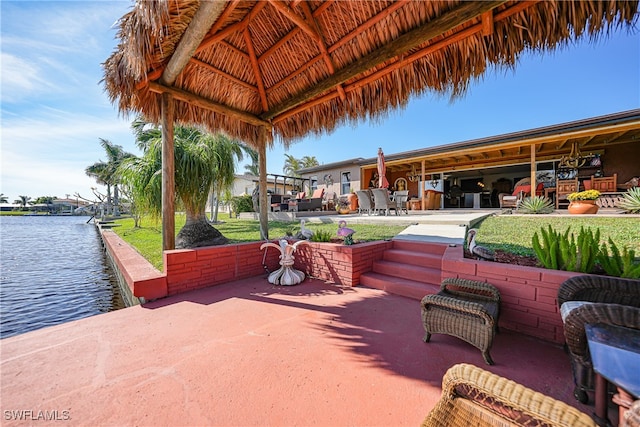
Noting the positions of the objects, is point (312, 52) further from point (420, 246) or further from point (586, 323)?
point (586, 323)

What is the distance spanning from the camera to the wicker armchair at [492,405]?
798mm

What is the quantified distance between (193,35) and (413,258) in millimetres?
4138

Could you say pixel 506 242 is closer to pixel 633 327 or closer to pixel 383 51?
pixel 633 327

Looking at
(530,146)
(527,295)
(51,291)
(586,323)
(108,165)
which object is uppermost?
(108,165)

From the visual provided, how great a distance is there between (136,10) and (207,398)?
3.90m

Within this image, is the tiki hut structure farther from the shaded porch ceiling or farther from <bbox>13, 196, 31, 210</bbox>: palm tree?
<bbox>13, 196, 31, 210</bbox>: palm tree

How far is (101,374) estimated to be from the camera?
1.79 meters

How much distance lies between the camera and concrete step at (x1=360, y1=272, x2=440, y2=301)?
10.4 ft

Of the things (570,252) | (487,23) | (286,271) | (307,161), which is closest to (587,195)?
(570,252)

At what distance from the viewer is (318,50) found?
3.51 meters

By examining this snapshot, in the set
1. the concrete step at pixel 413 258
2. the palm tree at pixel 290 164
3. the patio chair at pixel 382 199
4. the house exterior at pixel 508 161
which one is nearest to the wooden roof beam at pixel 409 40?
the concrete step at pixel 413 258

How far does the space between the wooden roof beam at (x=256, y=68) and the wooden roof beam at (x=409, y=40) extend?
0.89 metres

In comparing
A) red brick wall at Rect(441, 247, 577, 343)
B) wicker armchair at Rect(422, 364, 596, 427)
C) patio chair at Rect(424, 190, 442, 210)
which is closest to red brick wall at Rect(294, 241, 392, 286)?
red brick wall at Rect(441, 247, 577, 343)

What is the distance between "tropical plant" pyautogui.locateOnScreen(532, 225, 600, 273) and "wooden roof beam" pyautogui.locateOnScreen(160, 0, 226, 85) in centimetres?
391
